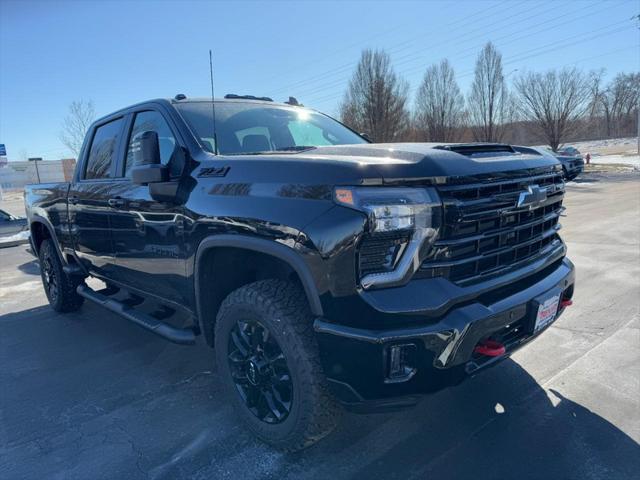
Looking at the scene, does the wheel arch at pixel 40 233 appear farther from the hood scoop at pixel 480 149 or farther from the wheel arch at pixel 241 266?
the hood scoop at pixel 480 149

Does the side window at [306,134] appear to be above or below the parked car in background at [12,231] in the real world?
above

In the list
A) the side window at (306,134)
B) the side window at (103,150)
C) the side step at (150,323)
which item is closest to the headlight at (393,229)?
the side step at (150,323)

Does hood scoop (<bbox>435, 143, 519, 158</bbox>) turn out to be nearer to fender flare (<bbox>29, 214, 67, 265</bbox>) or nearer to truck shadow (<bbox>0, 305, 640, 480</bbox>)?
truck shadow (<bbox>0, 305, 640, 480</bbox>)

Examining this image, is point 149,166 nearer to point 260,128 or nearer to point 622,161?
point 260,128

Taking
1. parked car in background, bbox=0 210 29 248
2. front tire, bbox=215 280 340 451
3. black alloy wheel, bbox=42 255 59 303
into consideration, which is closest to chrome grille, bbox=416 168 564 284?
front tire, bbox=215 280 340 451

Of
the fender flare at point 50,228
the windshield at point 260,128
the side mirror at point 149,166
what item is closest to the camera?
the side mirror at point 149,166

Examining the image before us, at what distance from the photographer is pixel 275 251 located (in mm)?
2275

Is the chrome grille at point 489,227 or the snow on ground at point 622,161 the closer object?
the chrome grille at point 489,227

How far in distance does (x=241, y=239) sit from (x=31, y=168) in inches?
2171

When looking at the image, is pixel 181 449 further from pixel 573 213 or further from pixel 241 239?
pixel 573 213

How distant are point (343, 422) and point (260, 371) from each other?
0.69 metres

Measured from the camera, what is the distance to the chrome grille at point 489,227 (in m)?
2.12

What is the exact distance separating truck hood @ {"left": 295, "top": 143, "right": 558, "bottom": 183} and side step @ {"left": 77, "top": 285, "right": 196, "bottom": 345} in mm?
1469

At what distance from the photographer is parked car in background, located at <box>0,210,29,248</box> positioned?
10.5 metres
